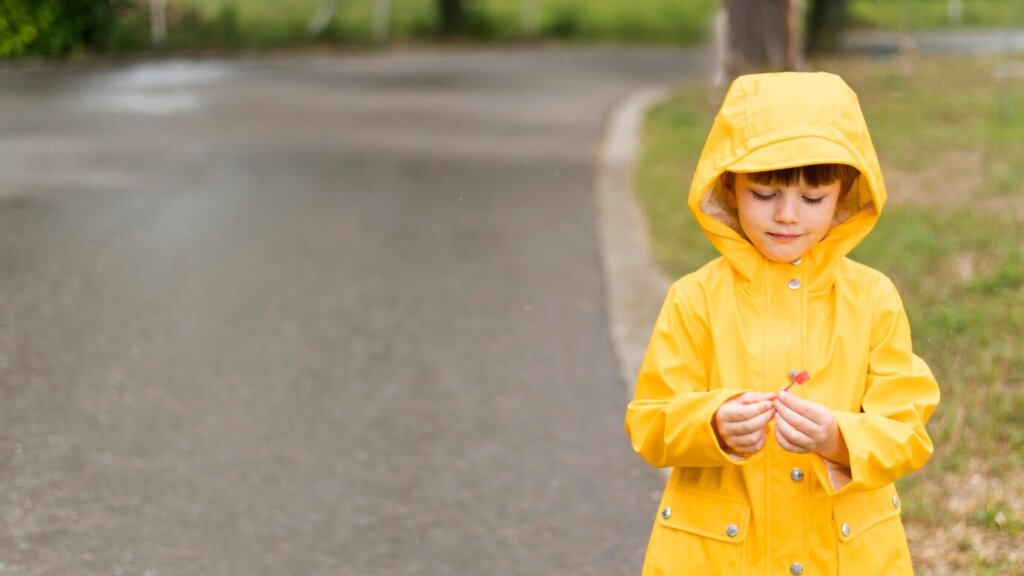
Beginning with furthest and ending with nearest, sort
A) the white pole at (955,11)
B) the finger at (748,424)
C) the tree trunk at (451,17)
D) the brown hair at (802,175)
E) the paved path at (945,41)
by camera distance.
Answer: the white pole at (955,11), the tree trunk at (451,17), the paved path at (945,41), the brown hair at (802,175), the finger at (748,424)

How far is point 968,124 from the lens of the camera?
543 inches

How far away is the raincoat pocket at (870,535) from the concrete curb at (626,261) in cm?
361

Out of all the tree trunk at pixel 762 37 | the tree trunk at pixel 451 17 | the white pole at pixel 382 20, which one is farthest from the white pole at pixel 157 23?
the tree trunk at pixel 762 37

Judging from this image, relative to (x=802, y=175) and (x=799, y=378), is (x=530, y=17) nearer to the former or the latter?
(x=802, y=175)

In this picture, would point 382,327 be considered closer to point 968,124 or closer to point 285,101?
point 968,124

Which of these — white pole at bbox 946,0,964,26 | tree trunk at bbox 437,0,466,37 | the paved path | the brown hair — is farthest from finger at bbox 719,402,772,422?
white pole at bbox 946,0,964,26

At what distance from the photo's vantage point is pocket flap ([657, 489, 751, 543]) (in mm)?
3033

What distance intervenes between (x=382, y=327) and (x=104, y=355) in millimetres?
1314

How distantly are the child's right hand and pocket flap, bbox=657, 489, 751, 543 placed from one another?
0.21m

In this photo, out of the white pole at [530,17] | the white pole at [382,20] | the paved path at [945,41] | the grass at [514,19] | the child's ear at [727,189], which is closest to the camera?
the child's ear at [727,189]

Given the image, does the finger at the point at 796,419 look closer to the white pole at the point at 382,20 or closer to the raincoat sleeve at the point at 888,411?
the raincoat sleeve at the point at 888,411

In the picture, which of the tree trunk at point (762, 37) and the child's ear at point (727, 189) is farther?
the tree trunk at point (762, 37)

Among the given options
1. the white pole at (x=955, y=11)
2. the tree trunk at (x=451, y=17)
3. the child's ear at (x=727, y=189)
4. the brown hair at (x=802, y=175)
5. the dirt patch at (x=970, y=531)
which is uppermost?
the brown hair at (x=802, y=175)

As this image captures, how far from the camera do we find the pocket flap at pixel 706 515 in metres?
3.03
